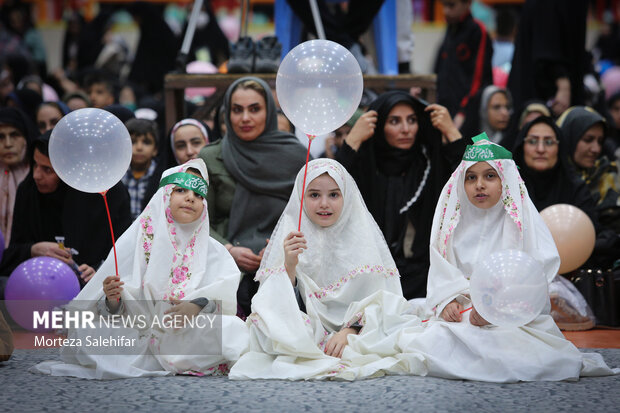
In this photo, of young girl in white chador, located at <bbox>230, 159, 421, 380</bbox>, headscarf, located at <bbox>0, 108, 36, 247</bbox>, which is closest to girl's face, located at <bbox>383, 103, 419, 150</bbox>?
young girl in white chador, located at <bbox>230, 159, 421, 380</bbox>

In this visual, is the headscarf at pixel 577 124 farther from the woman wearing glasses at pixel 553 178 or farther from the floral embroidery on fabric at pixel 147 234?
the floral embroidery on fabric at pixel 147 234

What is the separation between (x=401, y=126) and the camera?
4617 mm

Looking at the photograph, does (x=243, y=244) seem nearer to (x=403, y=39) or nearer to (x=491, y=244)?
(x=491, y=244)

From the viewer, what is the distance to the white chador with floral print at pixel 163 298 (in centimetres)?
338

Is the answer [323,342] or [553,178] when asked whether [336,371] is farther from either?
[553,178]

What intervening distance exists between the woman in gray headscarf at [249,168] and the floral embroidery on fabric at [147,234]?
90 cm

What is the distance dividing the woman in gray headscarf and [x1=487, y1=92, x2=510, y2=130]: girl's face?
2.38 meters

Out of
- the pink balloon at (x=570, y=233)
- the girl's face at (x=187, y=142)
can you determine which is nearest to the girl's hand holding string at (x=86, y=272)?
the girl's face at (x=187, y=142)

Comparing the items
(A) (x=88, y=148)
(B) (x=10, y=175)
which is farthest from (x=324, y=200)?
(B) (x=10, y=175)

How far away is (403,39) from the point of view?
6.45m

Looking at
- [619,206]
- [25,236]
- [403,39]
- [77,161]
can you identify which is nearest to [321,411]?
[77,161]

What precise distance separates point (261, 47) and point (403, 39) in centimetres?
134

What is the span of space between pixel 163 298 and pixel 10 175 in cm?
219

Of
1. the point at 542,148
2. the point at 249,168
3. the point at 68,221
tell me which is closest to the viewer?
the point at 249,168
